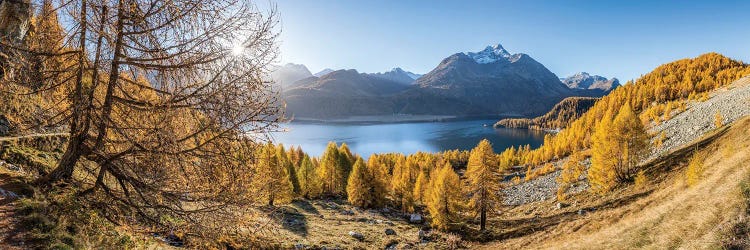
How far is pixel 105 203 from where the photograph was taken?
5.11 meters

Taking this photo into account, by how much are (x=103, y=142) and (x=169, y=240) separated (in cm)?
502

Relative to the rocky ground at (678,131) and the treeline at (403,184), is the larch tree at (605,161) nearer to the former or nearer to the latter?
the rocky ground at (678,131)

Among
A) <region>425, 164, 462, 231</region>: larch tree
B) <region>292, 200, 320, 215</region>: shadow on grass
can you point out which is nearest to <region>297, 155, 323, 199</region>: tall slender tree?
<region>292, 200, 320, 215</region>: shadow on grass

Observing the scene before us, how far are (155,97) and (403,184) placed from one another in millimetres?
46762

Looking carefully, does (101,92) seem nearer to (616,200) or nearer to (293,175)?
(616,200)

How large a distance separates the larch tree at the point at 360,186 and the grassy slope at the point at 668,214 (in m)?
18.2

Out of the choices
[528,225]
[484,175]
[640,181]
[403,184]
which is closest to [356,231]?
[484,175]

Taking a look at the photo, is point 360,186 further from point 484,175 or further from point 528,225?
point 528,225

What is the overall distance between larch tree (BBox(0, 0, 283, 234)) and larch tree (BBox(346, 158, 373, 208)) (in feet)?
139

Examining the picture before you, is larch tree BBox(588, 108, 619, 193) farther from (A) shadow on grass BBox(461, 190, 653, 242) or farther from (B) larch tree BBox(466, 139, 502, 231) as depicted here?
(B) larch tree BBox(466, 139, 502, 231)

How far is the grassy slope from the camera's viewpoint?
13.9 meters

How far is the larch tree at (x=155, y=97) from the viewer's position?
433cm

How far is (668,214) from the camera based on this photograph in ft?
58.6

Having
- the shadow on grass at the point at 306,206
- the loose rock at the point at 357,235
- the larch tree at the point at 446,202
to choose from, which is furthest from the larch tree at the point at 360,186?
the loose rock at the point at 357,235
